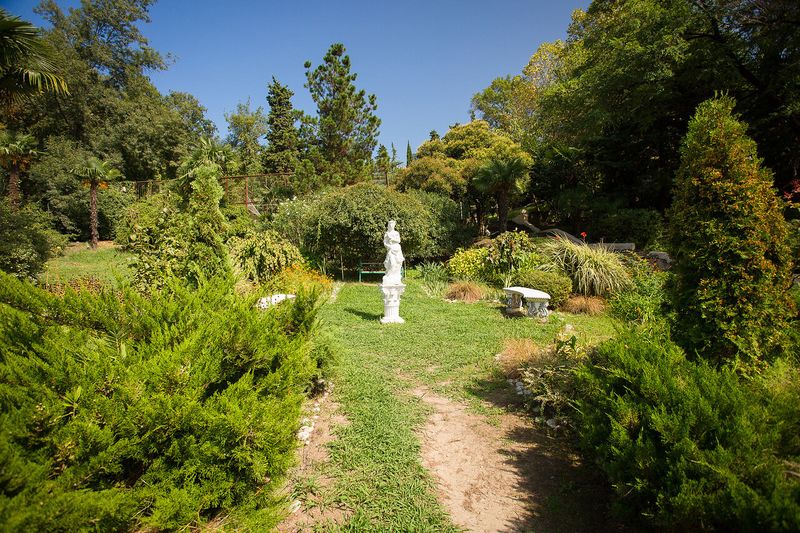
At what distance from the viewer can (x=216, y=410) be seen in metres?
2.13

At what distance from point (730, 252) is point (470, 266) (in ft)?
28.2

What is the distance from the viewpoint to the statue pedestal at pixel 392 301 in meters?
7.43

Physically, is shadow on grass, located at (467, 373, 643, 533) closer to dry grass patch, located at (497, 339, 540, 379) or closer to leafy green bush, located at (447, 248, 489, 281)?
dry grass patch, located at (497, 339, 540, 379)

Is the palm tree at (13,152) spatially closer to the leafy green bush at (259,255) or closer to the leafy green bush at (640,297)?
the leafy green bush at (259,255)

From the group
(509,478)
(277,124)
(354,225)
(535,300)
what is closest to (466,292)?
(535,300)

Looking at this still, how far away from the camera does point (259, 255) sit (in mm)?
10016

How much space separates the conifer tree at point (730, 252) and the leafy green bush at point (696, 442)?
17.4 inches

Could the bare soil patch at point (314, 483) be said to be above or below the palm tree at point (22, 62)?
below

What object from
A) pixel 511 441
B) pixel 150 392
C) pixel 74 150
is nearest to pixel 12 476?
pixel 150 392

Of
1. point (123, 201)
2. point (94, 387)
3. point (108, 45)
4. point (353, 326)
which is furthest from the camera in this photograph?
point (108, 45)

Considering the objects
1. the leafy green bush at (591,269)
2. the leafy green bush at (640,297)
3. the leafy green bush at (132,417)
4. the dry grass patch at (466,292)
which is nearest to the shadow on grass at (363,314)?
the dry grass patch at (466,292)

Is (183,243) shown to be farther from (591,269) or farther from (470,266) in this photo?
(591,269)

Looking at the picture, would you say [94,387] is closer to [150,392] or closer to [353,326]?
[150,392]

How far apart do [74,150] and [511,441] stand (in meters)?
30.2
